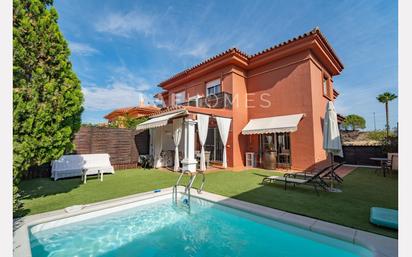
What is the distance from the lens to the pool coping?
4820 mm

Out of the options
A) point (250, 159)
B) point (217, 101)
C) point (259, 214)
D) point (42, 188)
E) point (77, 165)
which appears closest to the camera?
point (259, 214)

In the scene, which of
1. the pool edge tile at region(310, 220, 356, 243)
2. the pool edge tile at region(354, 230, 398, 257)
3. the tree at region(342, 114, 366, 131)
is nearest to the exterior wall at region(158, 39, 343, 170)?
the pool edge tile at region(310, 220, 356, 243)

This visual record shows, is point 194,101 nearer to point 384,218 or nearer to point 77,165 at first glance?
point 77,165

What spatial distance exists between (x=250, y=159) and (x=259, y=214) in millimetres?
13477

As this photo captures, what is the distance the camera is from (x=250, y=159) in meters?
20.4

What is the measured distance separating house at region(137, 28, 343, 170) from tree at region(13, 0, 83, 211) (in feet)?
30.5

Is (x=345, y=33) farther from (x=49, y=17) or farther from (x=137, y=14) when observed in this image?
(x=49, y=17)

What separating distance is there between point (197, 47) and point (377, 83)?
24.5 m

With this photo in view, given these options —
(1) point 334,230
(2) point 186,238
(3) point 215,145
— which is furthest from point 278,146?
(2) point 186,238

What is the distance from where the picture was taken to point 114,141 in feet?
63.7

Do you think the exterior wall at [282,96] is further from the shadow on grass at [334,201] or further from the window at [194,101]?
the shadow on grass at [334,201]

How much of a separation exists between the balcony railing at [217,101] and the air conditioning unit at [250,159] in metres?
5.78

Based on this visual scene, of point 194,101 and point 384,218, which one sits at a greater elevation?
point 194,101

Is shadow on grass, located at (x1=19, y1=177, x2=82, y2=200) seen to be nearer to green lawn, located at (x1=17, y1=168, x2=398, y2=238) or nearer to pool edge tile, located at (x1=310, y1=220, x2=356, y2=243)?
green lawn, located at (x1=17, y1=168, x2=398, y2=238)
